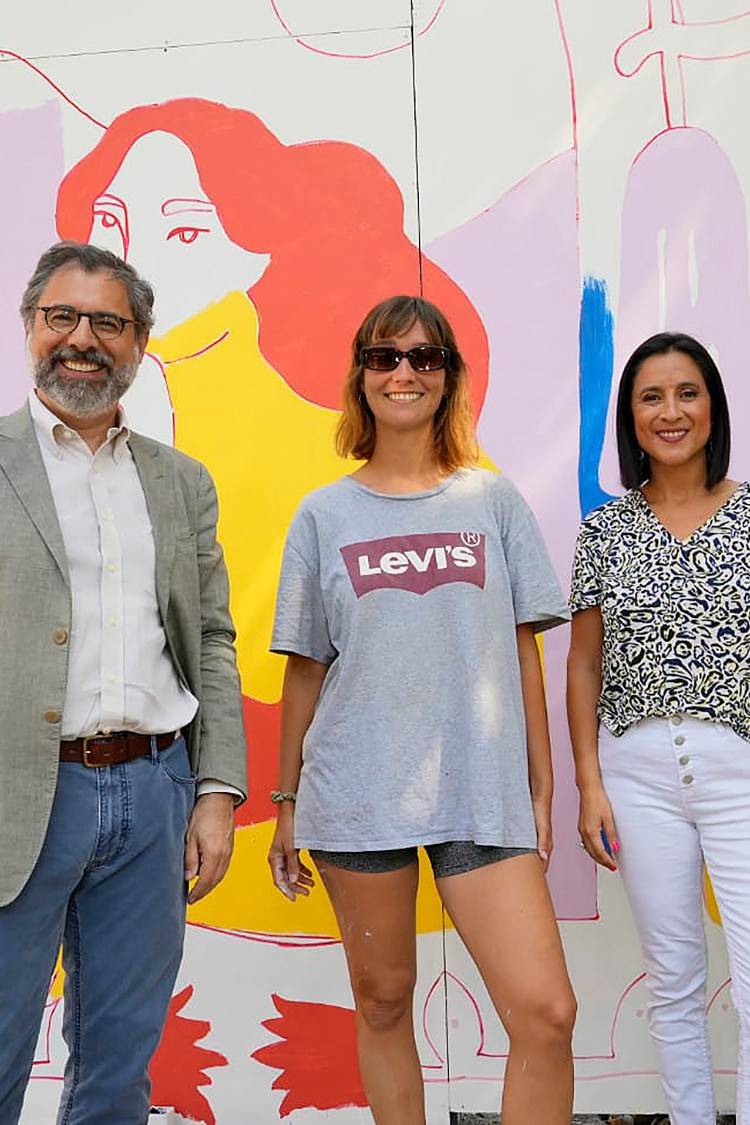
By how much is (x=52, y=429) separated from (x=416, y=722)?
92cm

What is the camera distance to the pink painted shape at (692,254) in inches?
130

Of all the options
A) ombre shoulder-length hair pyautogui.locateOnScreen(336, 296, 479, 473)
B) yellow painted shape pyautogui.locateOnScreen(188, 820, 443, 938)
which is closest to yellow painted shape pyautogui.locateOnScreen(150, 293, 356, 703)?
yellow painted shape pyautogui.locateOnScreen(188, 820, 443, 938)

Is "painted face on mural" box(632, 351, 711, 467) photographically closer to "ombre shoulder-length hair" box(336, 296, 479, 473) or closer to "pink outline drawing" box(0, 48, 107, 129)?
"ombre shoulder-length hair" box(336, 296, 479, 473)

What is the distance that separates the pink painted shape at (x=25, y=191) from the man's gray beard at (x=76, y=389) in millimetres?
1264

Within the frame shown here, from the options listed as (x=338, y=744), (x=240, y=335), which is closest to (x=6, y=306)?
(x=240, y=335)

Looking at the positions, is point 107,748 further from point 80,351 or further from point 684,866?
point 684,866

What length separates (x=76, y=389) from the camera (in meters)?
2.32

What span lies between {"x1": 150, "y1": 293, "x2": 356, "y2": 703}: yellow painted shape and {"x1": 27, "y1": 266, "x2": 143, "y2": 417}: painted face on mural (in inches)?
42.3

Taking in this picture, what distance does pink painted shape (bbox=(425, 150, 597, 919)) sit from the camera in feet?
11.0

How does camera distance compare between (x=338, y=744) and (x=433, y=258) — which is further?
(x=433, y=258)

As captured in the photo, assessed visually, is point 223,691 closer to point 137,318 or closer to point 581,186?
point 137,318

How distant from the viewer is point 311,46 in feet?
11.3

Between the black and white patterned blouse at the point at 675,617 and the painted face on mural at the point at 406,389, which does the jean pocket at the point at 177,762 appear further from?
the black and white patterned blouse at the point at 675,617

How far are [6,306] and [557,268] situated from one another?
1.58 metres
